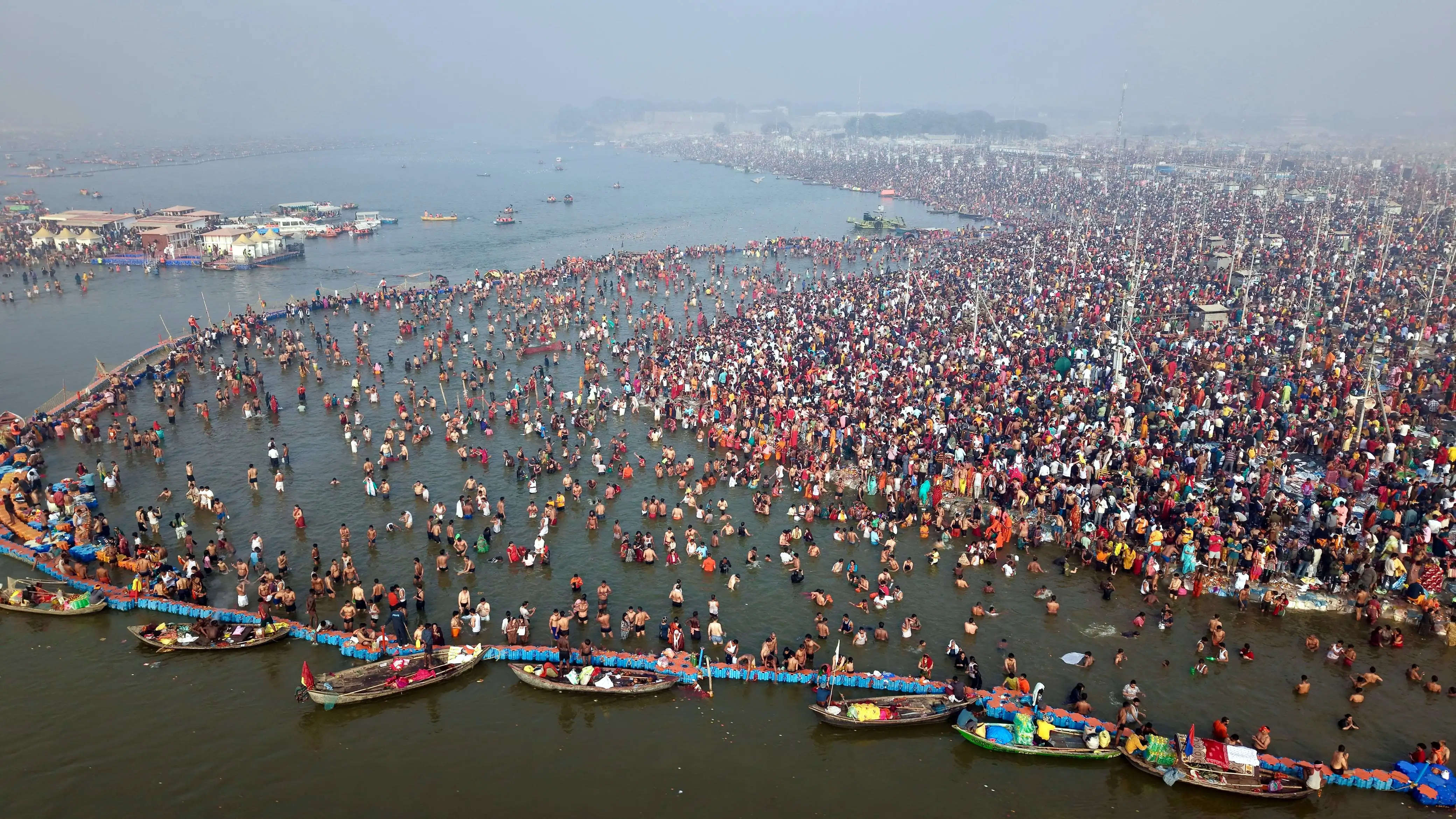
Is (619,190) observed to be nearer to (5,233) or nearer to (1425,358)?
(5,233)

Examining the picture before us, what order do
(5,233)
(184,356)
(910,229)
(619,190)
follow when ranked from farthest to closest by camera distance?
(619,190) → (910,229) → (5,233) → (184,356)

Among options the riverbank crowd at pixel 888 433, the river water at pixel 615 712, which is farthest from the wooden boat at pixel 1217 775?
the riverbank crowd at pixel 888 433

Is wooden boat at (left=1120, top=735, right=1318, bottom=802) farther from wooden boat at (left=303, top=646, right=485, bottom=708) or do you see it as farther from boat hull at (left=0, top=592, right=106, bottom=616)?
boat hull at (left=0, top=592, right=106, bottom=616)

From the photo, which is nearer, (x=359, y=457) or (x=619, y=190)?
(x=359, y=457)

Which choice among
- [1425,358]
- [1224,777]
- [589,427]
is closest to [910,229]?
[1425,358]

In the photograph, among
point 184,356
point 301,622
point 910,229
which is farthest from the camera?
point 910,229

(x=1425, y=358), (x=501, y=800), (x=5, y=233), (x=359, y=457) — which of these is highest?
(x=5, y=233)

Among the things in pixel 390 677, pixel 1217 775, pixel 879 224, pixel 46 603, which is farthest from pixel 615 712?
pixel 879 224

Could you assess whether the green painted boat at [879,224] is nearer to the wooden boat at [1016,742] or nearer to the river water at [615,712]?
the river water at [615,712]
